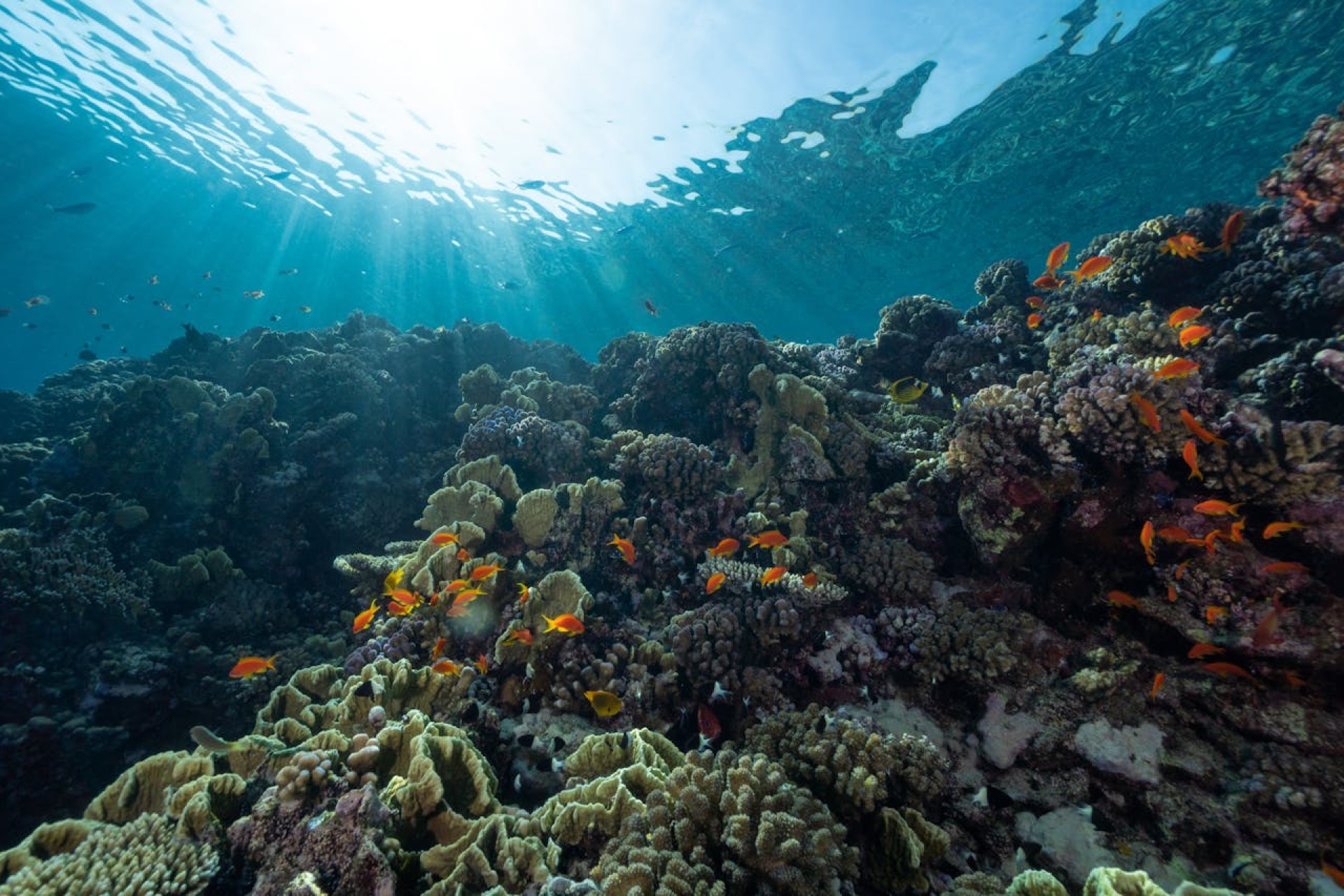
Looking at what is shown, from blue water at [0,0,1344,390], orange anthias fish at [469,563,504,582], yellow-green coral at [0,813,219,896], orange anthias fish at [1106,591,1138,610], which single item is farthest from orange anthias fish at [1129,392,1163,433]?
blue water at [0,0,1344,390]

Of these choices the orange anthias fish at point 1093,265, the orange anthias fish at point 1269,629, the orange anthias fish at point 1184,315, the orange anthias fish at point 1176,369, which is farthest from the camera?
the orange anthias fish at point 1093,265

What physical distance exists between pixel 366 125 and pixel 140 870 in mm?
27298

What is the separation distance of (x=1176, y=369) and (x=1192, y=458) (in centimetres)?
107

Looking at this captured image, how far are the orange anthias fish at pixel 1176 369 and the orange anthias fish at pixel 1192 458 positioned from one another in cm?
70

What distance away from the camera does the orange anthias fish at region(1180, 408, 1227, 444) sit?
4.39m

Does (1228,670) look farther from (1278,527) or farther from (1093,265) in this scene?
(1093,265)

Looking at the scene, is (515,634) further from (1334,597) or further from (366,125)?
(366,125)

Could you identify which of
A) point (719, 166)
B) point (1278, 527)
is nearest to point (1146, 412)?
point (1278, 527)

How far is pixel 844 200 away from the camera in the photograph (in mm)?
27141

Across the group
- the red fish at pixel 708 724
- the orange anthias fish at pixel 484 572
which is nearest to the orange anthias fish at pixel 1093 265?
the red fish at pixel 708 724

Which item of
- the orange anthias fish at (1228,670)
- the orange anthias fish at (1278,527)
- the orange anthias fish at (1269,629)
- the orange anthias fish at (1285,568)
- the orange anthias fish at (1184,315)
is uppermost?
the orange anthias fish at (1184,315)

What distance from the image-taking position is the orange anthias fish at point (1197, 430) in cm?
439

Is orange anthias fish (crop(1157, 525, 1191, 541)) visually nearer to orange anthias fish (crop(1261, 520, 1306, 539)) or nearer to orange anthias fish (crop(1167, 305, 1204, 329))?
orange anthias fish (crop(1261, 520, 1306, 539))

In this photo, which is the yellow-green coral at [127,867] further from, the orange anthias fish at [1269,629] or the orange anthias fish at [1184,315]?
the orange anthias fish at [1184,315]
